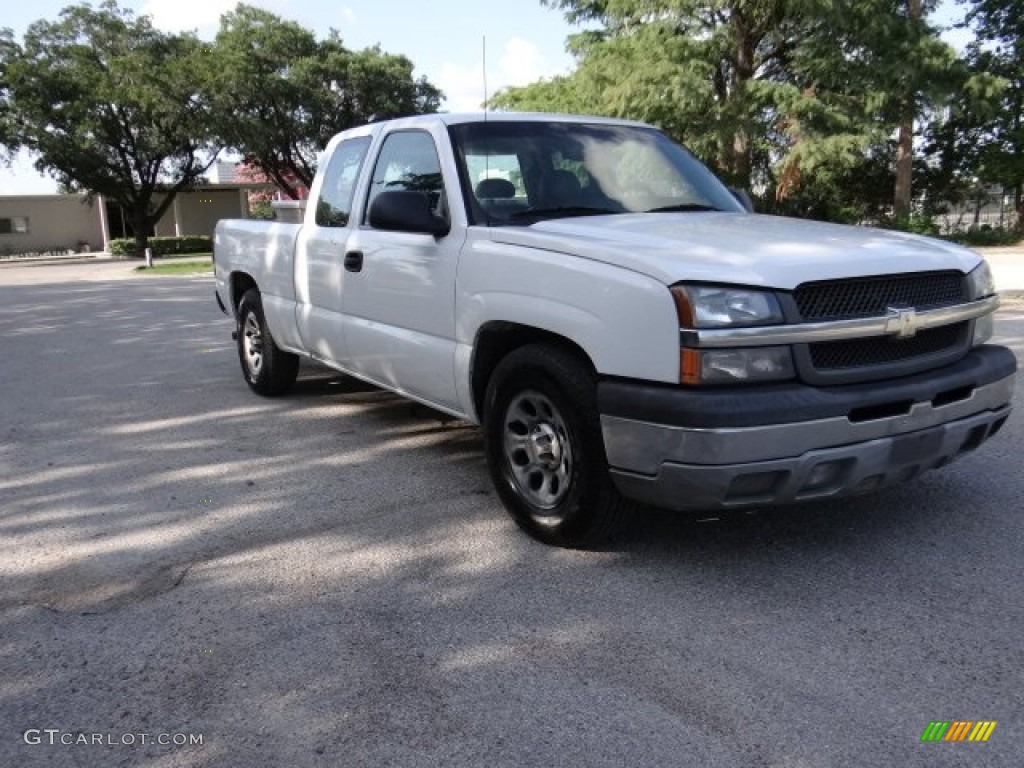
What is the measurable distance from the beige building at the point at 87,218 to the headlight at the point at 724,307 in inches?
1943

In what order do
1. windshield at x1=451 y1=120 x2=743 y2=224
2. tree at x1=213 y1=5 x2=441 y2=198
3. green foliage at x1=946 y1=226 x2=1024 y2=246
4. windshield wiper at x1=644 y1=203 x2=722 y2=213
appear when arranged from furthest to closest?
tree at x1=213 y1=5 x2=441 y2=198
green foliage at x1=946 y1=226 x2=1024 y2=246
windshield wiper at x1=644 y1=203 x2=722 y2=213
windshield at x1=451 y1=120 x2=743 y2=224

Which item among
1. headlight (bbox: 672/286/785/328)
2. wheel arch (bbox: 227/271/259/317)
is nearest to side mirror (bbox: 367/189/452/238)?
headlight (bbox: 672/286/785/328)

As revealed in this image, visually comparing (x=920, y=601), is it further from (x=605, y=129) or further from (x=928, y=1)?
(x=928, y=1)

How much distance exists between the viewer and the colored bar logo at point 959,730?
244cm

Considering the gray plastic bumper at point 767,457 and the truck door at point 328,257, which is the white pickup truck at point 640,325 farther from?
the truck door at point 328,257

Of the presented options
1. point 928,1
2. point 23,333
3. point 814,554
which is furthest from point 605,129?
point 928,1

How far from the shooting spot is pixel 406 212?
4109 mm

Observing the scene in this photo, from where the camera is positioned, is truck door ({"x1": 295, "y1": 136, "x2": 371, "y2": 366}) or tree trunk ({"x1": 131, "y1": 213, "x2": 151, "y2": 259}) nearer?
truck door ({"x1": 295, "y1": 136, "x2": 371, "y2": 366})

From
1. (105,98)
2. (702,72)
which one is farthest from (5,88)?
(702,72)

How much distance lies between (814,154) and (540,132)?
2035cm

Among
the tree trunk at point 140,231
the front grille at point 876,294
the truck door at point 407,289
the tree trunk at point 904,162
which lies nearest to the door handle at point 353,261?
the truck door at point 407,289

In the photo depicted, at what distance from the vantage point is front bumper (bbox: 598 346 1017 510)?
3051mm

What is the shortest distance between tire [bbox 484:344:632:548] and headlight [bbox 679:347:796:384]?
18.0 inches

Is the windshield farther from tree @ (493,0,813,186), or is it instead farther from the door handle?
tree @ (493,0,813,186)
